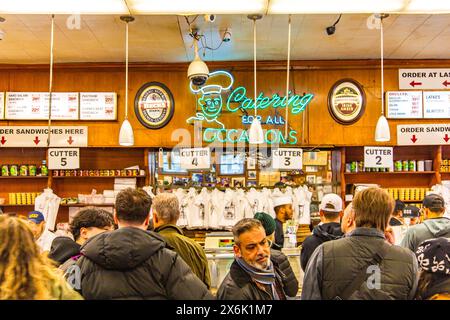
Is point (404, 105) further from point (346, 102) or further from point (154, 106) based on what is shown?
point (154, 106)

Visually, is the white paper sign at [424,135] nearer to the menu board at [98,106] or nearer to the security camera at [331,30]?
the security camera at [331,30]

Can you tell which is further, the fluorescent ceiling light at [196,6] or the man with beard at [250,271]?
the fluorescent ceiling light at [196,6]

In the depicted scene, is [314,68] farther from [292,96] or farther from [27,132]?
[27,132]

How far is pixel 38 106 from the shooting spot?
8.21 meters

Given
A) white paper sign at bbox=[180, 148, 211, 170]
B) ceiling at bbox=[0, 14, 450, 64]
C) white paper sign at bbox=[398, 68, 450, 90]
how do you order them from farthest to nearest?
1. white paper sign at bbox=[398, 68, 450, 90]
2. white paper sign at bbox=[180, 148, 211, 170]
3. ceiling at bbox=[0, 14, 450, 64]

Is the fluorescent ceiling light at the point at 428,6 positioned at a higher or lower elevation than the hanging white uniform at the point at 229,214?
higher

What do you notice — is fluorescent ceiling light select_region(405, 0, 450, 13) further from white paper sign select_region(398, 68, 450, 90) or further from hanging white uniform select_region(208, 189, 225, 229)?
white paper sign select_region(398, 68, 450, 90)

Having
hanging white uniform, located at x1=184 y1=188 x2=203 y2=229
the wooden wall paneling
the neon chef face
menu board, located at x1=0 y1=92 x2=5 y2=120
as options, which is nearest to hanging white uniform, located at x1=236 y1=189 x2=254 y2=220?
hanging white uniform, located at x1=184 y1=188 x2=203 y2=229

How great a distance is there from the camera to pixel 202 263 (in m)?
3.09

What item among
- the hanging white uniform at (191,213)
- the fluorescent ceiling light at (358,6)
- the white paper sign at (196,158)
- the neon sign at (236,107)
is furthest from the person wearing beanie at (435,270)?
the neon sign at (236,107)

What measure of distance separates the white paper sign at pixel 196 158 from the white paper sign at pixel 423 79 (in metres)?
3.75

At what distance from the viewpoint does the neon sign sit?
321 inches

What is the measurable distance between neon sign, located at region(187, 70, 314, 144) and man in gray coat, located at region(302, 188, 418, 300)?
5752 millimetres

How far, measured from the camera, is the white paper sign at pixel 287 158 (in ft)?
22.6
